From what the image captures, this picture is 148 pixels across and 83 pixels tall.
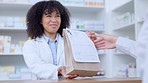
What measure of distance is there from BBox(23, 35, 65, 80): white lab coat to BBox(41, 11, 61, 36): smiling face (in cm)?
7

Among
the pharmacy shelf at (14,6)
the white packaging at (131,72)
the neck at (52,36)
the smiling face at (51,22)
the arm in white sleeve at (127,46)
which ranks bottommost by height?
the white packaging at (131,72)

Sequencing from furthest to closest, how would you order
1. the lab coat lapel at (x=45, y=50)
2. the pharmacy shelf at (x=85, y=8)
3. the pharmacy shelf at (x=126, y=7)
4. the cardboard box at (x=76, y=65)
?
the pharmacy shelf at (x=85, y=8)
the pharmacy shelf at (x=126, y=7)
the lab coat lapel at (x=45, y=50)
the cardboard box at (x=76, y=65)

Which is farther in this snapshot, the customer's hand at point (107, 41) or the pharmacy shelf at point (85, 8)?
the pharmacy shelf at point (85, 8)

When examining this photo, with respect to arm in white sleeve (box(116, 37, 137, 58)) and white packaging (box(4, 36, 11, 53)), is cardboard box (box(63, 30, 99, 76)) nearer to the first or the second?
arm in white sleeve (box(116, 37, 137, 58))

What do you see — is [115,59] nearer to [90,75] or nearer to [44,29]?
[44,29]

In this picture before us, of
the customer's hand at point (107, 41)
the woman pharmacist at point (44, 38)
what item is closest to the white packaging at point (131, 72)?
the woman pharmacist at point (44, 38)

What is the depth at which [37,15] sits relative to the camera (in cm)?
166

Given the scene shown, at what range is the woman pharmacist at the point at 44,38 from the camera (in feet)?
4.60

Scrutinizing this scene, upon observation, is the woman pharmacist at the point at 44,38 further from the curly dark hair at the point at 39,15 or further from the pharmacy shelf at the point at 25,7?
the pharmacy shelf at the point at 25,7

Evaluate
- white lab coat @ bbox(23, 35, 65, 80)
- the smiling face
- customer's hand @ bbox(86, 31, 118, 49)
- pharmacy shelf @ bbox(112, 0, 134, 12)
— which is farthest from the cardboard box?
pharmacy shelf @ bbox(112, 0, 134, 12)

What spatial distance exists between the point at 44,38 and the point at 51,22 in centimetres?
12

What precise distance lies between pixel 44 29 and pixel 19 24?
4.74ft

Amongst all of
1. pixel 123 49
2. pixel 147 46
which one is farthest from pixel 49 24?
pixel 147 46

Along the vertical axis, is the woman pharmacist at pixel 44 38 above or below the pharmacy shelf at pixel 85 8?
below
